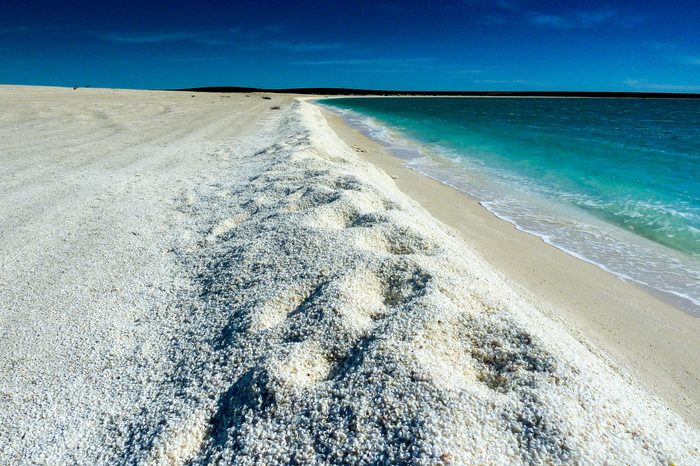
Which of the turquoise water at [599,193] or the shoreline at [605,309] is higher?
the shoreline at [605,309]

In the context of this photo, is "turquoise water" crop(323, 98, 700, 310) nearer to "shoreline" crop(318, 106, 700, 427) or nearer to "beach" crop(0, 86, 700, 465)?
"shoreline" crop(318, 106, 700, 427)

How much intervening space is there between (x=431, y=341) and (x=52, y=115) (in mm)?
17093

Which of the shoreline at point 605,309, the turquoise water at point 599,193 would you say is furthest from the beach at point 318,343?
the turquoise water at point 599,193

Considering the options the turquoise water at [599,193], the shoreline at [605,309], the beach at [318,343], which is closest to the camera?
the beach at [318,343]

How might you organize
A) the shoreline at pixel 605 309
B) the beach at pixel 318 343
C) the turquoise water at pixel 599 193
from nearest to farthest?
the beach at pixel 318 343, the shoreline at pixel 605 309, the turquoise water at pixel 599 193

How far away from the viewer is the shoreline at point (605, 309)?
10.1ft

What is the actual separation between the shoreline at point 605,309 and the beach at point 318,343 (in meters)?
0.02

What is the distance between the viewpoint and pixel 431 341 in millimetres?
2600

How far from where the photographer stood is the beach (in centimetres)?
205

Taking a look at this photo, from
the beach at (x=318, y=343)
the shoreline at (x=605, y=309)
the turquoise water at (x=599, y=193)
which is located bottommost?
the turquoise water at (x=599, y=193)

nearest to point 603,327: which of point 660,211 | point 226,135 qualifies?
point 660,211

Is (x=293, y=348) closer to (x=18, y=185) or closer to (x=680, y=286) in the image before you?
(x=680, y=286)

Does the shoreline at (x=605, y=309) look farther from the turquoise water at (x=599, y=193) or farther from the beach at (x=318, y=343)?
the turquoise water at (x=599, y=193)

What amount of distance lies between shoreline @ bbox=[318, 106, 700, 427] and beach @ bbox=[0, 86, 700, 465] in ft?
0.07
